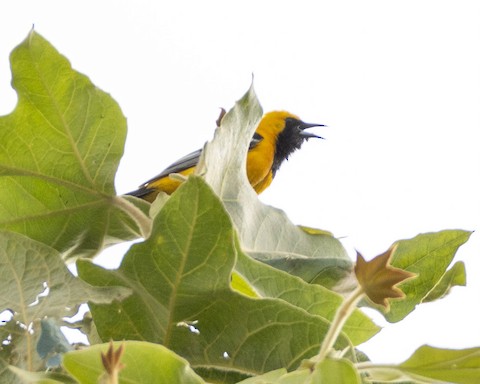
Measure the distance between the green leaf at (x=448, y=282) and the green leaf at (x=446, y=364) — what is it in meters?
0.45

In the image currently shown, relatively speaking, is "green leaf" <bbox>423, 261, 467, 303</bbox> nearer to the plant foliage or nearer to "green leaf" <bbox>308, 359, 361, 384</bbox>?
the plant foliage

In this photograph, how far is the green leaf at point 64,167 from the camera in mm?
1299

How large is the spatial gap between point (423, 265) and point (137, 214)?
18.3 inches

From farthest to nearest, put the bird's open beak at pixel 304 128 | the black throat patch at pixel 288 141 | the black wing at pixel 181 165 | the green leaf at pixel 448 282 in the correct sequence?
the bird's open beak at pixel 304 128 → the black throat patch at pixel 288 141 → the black wing at pixel 181 165 → the green leaf at pixel 448 282

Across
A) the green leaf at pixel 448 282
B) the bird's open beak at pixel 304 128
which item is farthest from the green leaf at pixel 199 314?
the bird's open beak at pixel 304 128

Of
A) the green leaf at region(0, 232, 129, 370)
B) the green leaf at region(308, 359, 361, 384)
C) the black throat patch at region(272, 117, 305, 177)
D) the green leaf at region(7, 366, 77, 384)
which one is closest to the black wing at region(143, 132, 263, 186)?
the black throat patch at region(272, 117, 305, 177)

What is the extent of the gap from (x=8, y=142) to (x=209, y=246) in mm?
451

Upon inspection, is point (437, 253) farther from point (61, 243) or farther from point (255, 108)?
point (61, 243)

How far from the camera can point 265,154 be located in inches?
225

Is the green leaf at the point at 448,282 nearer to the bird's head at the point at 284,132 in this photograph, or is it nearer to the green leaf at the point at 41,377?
the green leaf at the point at 41,377

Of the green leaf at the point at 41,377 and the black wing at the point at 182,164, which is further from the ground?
the black wing at the point at 182,164

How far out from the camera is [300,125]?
668cm

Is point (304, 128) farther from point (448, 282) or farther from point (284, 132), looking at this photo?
point (448, 282)

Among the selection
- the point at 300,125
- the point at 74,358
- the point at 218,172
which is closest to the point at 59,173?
the point at 218,172
